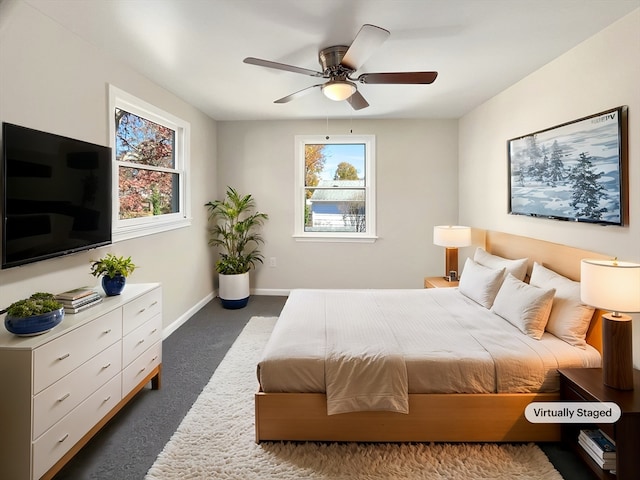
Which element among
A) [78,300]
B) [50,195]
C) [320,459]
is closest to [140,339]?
[78,300]

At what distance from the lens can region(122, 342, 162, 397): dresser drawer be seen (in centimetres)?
238

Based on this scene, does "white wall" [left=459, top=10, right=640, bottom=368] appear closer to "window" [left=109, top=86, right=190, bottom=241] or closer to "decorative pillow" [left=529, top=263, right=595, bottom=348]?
"decorative pillow" [left=529, top=263, right=595, bottom=348]

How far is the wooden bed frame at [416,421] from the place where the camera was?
2102mm

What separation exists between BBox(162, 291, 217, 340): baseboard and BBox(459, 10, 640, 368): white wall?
3.72 m

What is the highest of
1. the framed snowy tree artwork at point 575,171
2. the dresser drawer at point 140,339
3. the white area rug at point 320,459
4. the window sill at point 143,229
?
the framed snowy tree artwork at point 575,171

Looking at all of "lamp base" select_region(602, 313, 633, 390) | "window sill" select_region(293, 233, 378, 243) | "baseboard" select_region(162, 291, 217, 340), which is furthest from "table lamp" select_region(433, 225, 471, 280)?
"baseboard" select_region(162, 291, 217, 340)

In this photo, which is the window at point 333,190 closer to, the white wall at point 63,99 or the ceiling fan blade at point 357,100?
the white wall at point 63,99

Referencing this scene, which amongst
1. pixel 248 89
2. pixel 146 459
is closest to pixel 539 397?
pixel 146 459

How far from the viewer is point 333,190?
216 inches

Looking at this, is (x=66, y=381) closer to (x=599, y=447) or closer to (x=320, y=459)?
(x=320, y=459)

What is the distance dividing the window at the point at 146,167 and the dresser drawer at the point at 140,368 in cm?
98

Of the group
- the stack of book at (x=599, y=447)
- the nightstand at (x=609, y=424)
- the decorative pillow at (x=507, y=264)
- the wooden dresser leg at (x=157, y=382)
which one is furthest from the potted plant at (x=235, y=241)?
the stack of book at (x=599, y=447)

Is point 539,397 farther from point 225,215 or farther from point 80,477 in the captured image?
point 225,215

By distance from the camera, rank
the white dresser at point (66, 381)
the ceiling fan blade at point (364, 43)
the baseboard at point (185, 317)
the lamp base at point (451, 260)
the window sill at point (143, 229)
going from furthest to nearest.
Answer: the lamp base at point (451, 260) → the baseboard at point (185, 317) → the window sill at point (143, 229) → the ceiling fan blade at point (364, 43) → the white dresser at point (66, 381)
